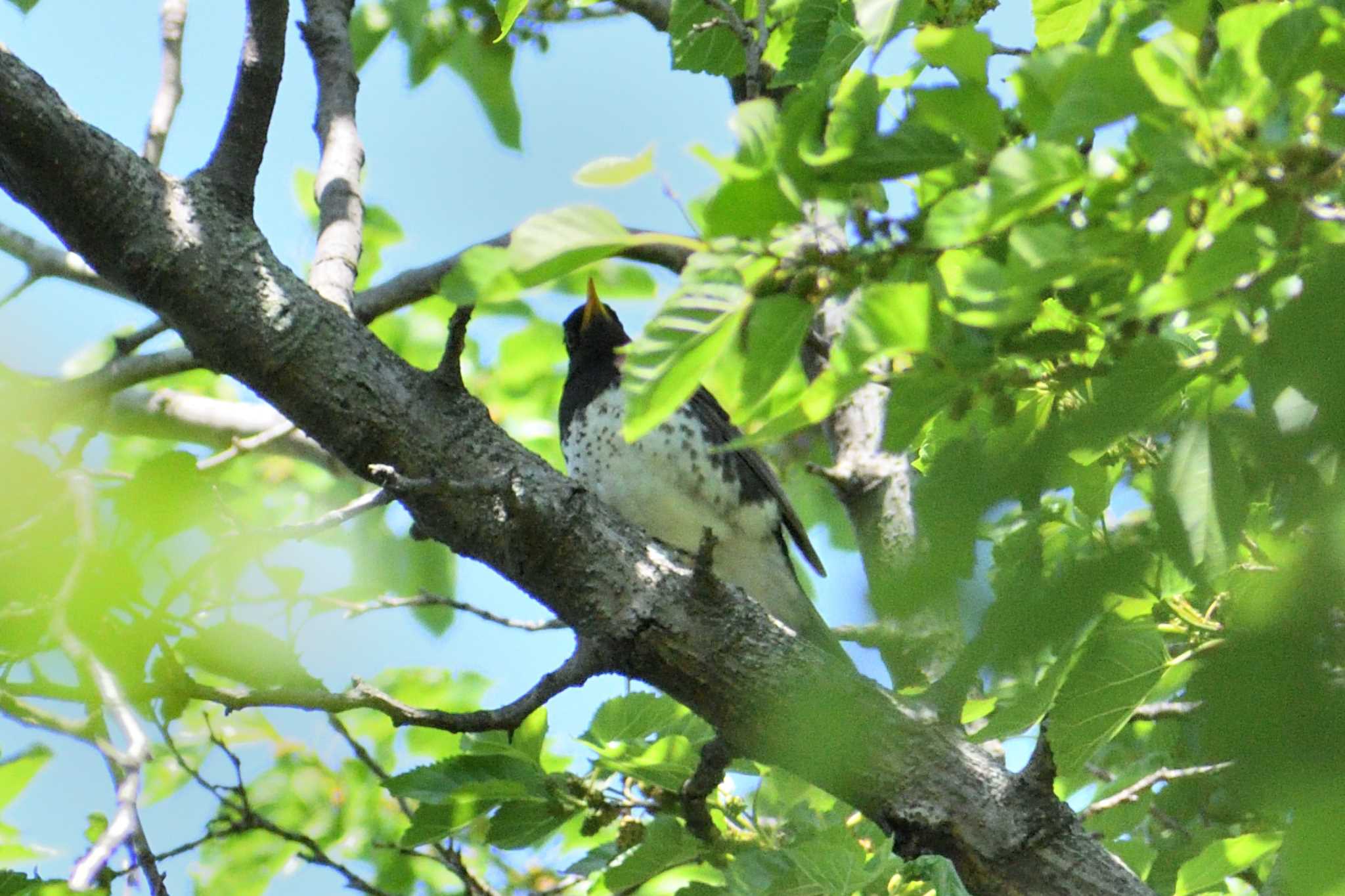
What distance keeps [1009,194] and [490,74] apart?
9.40 ft

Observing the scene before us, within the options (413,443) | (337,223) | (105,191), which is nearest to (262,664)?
(413,443)

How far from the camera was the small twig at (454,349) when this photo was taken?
232cm

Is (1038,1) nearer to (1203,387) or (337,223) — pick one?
(1203,387)

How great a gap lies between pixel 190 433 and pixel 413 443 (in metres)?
2.17

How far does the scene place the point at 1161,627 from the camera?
69.1 inches

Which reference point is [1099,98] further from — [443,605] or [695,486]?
[695,486]

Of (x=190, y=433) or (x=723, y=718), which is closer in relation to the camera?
(x=723, y=718)

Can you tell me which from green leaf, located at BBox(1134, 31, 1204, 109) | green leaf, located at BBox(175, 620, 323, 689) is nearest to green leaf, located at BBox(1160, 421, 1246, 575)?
green leaf, located at BBox(1134, 31, 1204, 109)

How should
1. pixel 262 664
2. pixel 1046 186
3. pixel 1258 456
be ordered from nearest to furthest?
pixel 1258 456
pixel 1046 186
pixel 262 664

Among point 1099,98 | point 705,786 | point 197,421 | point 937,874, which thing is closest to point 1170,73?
point 1099,98

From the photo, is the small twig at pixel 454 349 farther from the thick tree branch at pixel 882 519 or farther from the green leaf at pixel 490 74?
the green leaf at pixel 490 74

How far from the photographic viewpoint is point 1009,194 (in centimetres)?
93

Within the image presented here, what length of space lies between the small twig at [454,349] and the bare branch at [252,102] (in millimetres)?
494

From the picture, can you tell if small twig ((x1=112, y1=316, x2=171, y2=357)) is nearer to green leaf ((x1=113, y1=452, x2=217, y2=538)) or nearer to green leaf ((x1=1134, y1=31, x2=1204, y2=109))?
green leaf ((x1=113, y1=452, x2=217, y2=538))
